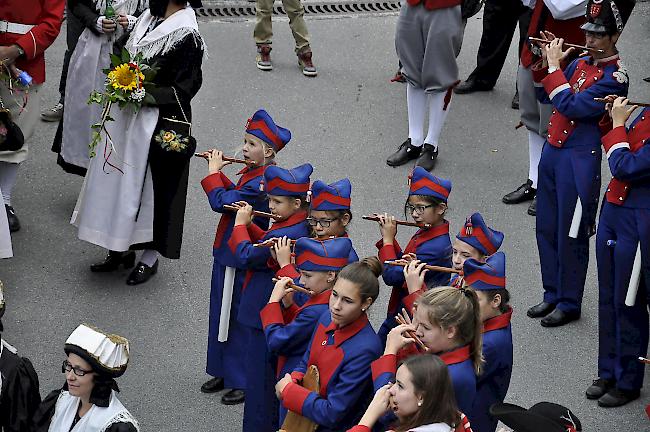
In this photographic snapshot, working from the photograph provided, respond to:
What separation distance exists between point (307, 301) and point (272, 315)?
0.62 ft

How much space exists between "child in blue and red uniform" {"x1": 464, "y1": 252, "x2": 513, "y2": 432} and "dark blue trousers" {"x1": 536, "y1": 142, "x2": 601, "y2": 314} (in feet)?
6.19

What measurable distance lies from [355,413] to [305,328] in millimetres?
512

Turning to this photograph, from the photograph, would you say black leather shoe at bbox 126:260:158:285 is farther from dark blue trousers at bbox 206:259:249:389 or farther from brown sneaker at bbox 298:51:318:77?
brown sneaker at bbox 298:51:318:77

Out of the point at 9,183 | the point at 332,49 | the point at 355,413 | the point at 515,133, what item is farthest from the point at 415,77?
the point at 355,413

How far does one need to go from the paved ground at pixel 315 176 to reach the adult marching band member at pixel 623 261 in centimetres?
17

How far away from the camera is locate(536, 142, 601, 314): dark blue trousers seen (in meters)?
7.27

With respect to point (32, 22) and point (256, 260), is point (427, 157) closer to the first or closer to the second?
point (32, 22)

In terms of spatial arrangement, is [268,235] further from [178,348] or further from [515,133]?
[515,133]

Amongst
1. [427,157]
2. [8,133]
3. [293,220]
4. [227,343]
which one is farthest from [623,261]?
[8,133]

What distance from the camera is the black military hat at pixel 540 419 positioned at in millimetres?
4242

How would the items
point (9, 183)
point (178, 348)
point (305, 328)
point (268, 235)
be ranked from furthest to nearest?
1. point (9, 183)
2. point (178, 348)
3. point (268, 235)
4. point (305, 328)

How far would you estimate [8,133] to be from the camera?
8008 mm

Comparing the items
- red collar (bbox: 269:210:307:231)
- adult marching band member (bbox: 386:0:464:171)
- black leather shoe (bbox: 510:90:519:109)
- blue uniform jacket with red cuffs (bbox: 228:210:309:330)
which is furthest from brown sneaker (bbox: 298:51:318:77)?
red collar (bbox: 269:210:307:231)

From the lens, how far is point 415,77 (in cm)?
927
